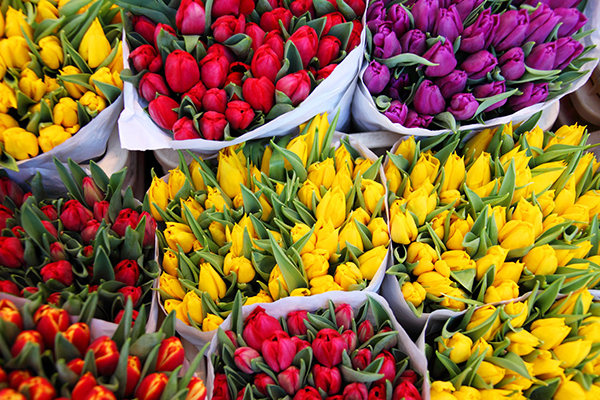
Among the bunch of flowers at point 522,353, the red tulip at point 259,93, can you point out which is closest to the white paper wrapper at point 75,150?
the red tulip at point 259,93

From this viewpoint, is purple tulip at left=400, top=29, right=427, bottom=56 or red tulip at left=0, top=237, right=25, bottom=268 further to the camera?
purple tulip at left=400, top=29, right=427, bottom=56

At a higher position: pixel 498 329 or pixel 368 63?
pixel 368 63

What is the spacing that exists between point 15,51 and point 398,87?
2.90ft

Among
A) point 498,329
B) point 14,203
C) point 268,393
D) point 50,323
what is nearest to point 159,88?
point 14,203

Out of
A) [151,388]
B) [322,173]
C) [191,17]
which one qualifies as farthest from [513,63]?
[151,388]

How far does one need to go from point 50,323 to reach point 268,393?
34 centimetres

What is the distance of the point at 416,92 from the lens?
3.12 ft

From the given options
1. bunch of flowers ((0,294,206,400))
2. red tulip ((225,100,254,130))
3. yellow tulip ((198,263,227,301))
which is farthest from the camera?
red tulip ((225,100,254,130))

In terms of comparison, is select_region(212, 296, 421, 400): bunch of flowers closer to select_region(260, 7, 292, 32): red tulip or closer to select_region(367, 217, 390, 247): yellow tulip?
select_region(367, 217, 390, 247): yellow tulip

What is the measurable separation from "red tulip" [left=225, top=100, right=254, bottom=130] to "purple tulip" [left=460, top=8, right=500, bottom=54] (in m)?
0.53

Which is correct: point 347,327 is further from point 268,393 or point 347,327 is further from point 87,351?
point 87,351

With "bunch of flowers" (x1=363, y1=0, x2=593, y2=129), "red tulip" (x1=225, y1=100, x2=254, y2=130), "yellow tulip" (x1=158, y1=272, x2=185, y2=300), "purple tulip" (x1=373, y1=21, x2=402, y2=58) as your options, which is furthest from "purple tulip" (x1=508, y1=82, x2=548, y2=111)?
"yellow tulip" (x1=158, y1=272, x2=185, y2=300)

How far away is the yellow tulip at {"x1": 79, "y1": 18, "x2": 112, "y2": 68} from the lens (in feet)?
3.08

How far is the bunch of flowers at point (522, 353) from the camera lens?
0.65m
